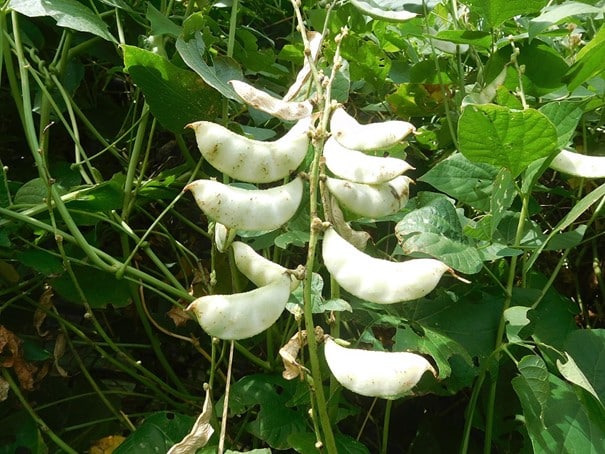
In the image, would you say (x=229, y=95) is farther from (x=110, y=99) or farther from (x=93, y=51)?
(x=110, y=99)

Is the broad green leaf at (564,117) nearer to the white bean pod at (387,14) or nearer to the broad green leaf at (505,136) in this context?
the broad green leaf at (505,136)

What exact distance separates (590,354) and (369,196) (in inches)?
13.3

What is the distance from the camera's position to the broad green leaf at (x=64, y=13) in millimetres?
722

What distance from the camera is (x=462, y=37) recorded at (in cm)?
73

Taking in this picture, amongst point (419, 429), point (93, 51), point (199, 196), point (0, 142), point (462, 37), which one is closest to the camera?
point (199, 196)

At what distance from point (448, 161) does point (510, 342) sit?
197mm

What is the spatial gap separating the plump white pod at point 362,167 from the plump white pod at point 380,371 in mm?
133

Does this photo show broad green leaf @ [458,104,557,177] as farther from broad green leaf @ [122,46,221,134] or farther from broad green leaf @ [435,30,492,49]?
broad green leaf @ [122,46,221,134]

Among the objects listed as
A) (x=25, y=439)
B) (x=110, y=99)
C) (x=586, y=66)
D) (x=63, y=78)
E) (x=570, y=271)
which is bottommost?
(x=25, y=439)

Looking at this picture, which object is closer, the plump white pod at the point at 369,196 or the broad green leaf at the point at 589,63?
the plump white pod at the point at 369,196

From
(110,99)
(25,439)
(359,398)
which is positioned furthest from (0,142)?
(359,398)

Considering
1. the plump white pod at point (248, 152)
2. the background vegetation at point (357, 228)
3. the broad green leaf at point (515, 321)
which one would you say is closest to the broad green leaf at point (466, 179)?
the background vegetation at point (357, 228)

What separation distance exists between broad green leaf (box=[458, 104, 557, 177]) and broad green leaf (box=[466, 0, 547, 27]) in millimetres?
177

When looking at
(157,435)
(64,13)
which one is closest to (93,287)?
(157,435)
